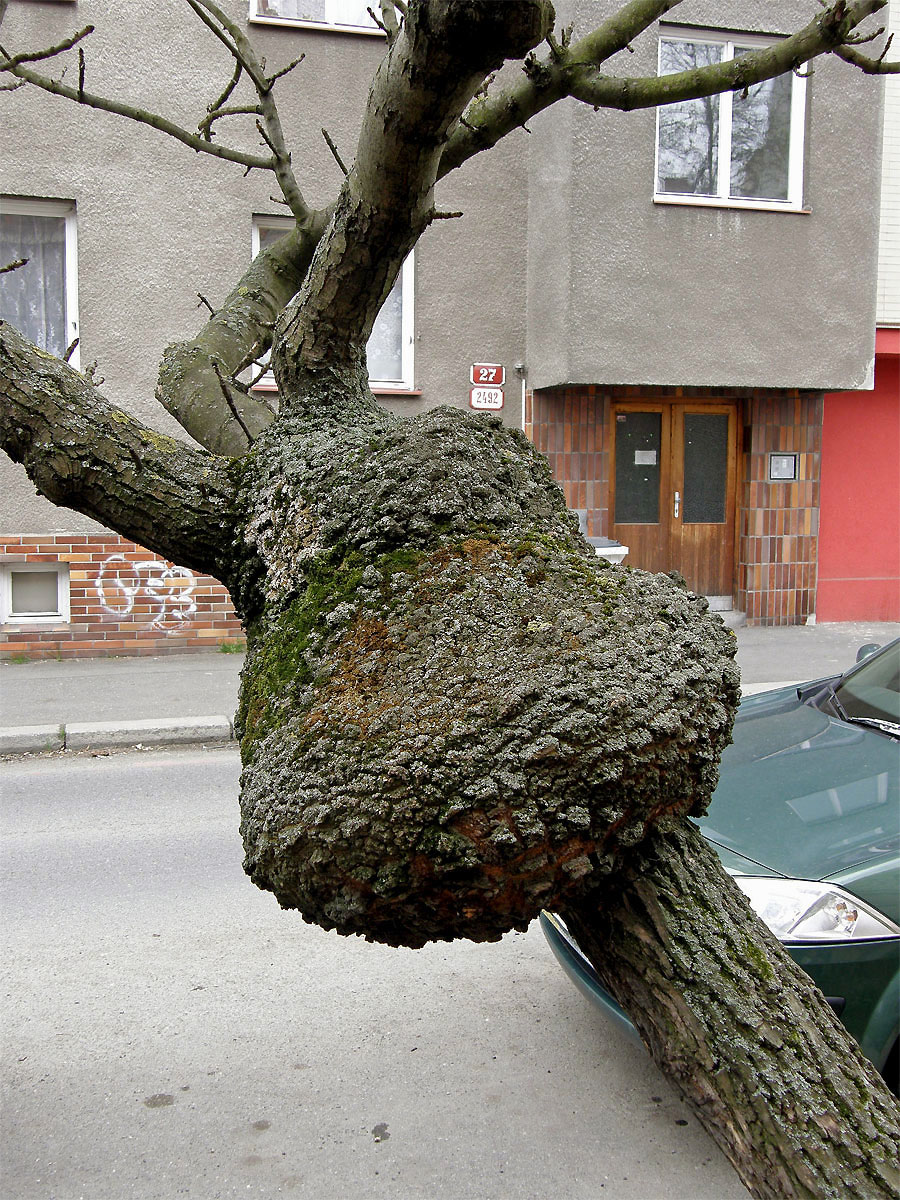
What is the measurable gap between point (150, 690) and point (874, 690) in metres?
6.09

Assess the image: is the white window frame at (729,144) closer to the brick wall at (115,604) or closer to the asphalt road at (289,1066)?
the brick wall at (115,604)

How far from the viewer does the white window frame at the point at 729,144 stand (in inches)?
386

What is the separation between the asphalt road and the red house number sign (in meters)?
6.41

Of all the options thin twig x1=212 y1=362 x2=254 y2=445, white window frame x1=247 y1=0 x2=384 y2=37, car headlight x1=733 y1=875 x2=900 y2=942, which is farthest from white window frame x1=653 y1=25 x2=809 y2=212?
thin twig x1=212 y1=362 x2=254 y2=445

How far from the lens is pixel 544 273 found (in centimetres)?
1002

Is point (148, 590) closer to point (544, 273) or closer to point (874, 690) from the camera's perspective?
point (544, 273)

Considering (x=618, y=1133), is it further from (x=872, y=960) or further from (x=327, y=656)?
(x=327, y=656)

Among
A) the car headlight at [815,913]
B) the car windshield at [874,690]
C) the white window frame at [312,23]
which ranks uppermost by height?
the white window frame at [312,23]

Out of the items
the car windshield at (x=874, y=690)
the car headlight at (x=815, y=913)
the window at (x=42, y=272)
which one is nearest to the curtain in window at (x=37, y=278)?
the window at (x=42, y=272)

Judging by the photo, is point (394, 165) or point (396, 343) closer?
point (394, 165)

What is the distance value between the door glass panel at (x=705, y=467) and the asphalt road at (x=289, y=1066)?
25.0 ft

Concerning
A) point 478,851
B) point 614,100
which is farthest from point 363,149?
point 478,851

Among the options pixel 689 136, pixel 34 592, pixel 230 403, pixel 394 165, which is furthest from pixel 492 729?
pixel 689 136

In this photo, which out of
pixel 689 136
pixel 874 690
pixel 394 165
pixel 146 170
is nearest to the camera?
pixel 394 165
